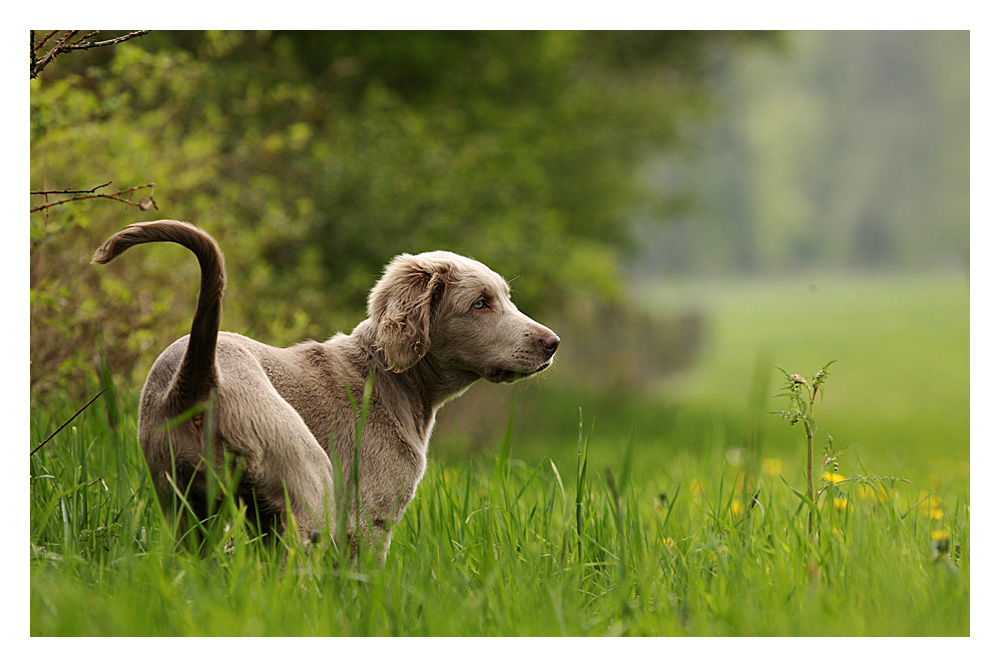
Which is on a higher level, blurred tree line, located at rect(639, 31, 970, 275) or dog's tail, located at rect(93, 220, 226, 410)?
blurred tree line, located at rect(639, 31, 970, 275)

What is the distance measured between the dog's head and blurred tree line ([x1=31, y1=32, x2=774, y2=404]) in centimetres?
137

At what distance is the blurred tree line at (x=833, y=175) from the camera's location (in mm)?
60469

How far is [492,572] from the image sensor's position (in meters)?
3.14

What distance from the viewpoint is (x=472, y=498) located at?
4613mm

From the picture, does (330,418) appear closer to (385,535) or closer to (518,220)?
(385,535)

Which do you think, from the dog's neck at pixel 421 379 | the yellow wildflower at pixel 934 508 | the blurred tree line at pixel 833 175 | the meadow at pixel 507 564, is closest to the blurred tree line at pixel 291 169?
the meadow at pixel 507 564

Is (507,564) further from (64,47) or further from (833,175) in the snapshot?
(833,175)

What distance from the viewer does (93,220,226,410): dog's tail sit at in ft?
9.61

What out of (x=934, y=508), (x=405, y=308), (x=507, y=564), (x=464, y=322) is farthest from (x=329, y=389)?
(x=934, y=508)

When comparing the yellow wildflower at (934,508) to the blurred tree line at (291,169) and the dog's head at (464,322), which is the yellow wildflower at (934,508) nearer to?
the dog's head at (464,322)

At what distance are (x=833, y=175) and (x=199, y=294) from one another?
74.0 meters

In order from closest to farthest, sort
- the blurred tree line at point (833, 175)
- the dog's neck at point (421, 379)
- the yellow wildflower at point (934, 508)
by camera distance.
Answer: the dog's neck at point (421, 379), the yellow wildflower at point (934, 508), the blurred tree line at point (833, 175)

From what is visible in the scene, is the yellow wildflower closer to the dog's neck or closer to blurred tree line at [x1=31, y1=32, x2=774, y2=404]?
the dog's neck

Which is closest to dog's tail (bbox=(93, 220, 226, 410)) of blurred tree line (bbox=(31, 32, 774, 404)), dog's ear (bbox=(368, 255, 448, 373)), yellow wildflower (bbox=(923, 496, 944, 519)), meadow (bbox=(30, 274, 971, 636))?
meadow (bbox=(30, 274, 971, 636))
